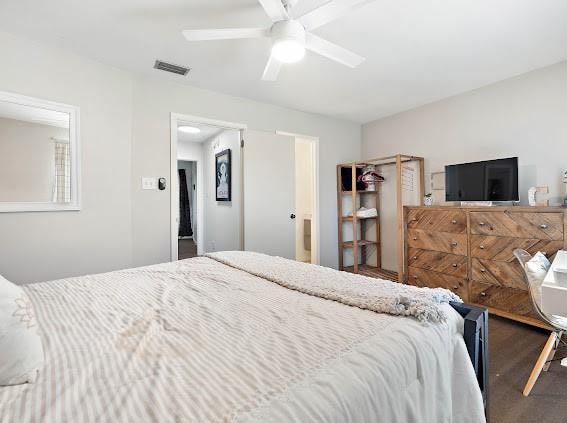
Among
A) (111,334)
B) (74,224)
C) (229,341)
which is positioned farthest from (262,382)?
(74,224)

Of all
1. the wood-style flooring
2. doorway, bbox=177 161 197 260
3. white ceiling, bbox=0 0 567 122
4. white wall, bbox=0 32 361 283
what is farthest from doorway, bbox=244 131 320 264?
doorway, bbox=177 161 197 260

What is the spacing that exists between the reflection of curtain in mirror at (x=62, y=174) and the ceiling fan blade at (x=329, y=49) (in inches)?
83.5

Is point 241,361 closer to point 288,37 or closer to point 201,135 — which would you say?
point 288,37

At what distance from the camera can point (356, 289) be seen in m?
1.26

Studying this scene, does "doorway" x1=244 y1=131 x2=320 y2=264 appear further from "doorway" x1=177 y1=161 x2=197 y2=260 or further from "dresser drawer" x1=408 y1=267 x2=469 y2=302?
"doorway" x1=177 y1=161 x2=197 y2=260

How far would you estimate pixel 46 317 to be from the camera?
1059 mm

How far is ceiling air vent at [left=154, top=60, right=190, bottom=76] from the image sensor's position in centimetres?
255

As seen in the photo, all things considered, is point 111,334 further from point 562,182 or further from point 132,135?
point 562,182

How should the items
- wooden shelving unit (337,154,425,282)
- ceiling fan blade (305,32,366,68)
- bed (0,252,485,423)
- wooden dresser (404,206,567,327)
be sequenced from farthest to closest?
wooden shelving unit (337,154,425,282) → wooden dresser (404,206,567,327) → ceiling fan blade (305,32,366,68) → bed (0,252,485,423)

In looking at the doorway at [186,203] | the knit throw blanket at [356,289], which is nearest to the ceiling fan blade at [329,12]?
the knit throw blanket at [356,289]

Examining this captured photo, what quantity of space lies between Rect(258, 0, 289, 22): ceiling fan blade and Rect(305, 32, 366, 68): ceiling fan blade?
0.60 feet

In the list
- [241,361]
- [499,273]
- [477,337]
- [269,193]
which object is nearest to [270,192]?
[269,193]

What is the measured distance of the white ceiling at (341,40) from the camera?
1852 mm

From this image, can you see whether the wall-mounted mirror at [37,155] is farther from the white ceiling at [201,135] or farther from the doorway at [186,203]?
the doorway at [186,203]
